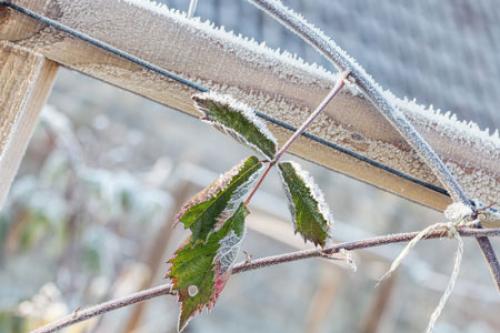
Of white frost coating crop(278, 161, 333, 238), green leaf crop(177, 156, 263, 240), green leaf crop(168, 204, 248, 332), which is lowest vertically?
green leaf crop(168, 204, 248, 332)

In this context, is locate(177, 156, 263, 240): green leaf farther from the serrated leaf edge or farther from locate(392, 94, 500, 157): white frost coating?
locate(392, 94, 500, 157): white frost coating

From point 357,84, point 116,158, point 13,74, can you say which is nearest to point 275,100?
point 357,84

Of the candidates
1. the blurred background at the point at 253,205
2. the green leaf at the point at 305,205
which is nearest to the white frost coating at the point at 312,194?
the green leaf at the point at 305,205

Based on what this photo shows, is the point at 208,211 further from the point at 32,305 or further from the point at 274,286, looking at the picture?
the point at 274,286

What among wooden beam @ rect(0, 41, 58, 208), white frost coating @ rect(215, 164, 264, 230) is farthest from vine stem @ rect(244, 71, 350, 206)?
wooden beam @ rect(0, 41, 58, 208)

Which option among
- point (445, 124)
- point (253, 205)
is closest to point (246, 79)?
point (445, 124)

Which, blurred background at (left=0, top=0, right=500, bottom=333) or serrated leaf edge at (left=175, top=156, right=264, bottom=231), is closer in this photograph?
serrated leaf edge at (left=175, top=156, right=264, bottom=231)
